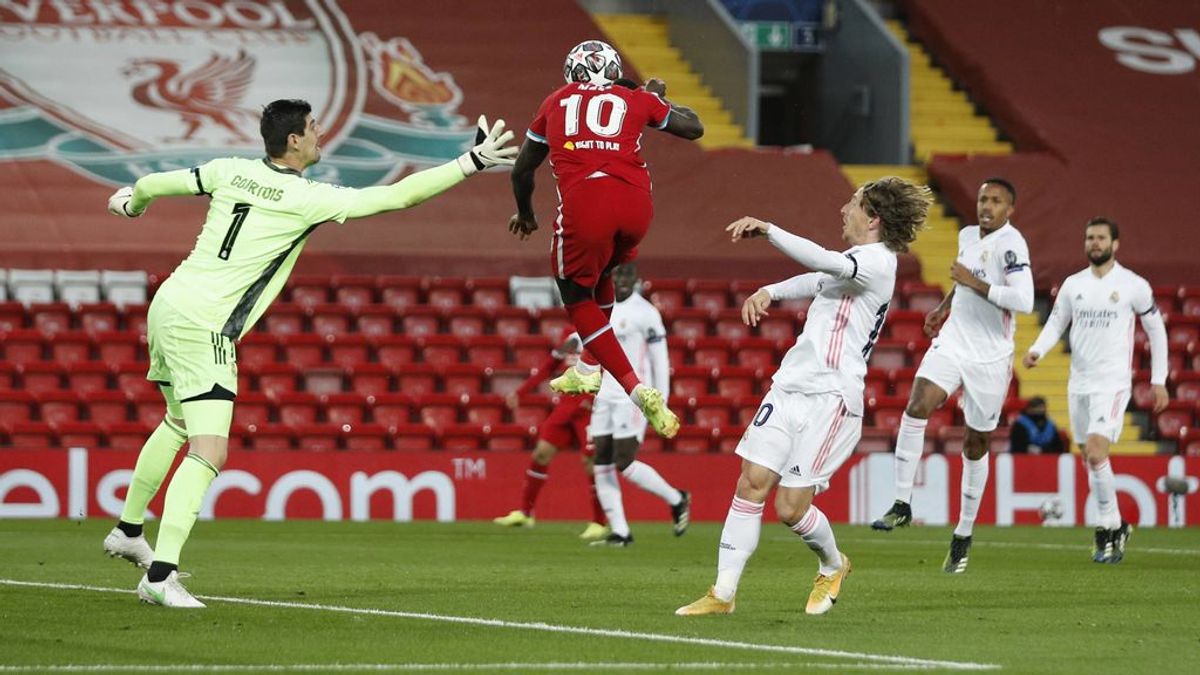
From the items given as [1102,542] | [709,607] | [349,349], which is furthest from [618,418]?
[349,349]

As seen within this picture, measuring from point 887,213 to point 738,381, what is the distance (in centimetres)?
1342

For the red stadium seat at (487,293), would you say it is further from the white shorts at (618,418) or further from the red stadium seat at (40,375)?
the white shorts at (618,418)

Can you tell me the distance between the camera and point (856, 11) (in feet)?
93.2

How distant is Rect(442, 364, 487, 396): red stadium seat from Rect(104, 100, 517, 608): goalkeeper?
491 inches

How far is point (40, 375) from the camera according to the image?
21.1m

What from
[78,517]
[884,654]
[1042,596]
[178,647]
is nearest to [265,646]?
[178,647]

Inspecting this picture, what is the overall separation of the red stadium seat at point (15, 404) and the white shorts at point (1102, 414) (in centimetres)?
1155

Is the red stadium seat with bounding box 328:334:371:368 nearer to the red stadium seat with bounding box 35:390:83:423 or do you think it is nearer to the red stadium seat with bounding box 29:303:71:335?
the red stadium seat with bounding box 35:390:83:423

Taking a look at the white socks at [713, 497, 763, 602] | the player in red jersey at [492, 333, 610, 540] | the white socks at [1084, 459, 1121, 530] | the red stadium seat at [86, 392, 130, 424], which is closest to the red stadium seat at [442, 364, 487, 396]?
the red stadium seat at [86, 392, 130, 424]

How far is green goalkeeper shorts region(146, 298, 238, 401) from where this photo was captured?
8.77m

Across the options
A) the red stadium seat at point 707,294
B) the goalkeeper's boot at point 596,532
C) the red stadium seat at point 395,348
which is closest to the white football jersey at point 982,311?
the goalkeeper's boot at point 596,532

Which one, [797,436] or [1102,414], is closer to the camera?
[797,436]

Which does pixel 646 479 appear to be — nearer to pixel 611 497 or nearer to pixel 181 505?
pixel 611 497

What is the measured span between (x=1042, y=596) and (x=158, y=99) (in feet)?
57.8
